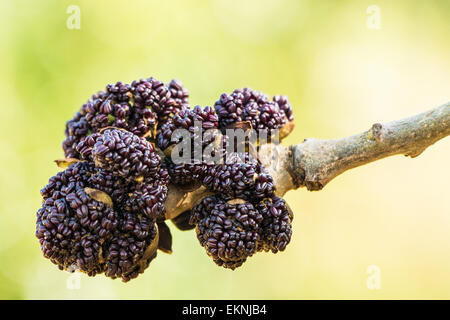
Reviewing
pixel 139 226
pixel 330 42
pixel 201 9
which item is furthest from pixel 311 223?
pixel 139 226

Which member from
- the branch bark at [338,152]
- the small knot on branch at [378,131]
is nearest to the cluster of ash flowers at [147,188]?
the branch bark at [338,152]

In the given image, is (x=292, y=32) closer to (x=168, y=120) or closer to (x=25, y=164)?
(x=25, y=164)

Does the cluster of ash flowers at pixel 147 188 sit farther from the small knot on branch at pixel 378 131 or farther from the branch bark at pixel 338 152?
the small knot on branch at pixel 378 131

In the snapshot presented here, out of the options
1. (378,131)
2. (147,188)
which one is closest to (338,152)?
(378,131)

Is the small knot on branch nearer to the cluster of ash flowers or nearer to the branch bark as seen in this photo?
the branch bark

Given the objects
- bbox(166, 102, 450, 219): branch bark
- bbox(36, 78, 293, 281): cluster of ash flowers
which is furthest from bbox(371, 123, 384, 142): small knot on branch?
bbox(36, 78, 293, 281): cluster of ash flowers

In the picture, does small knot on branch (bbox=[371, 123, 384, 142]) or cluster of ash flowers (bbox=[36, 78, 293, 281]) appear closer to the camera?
cluster of ash flowers (bbox=[36, 78, 293, 281])

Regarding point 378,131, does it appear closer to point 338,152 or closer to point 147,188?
point 338,152
